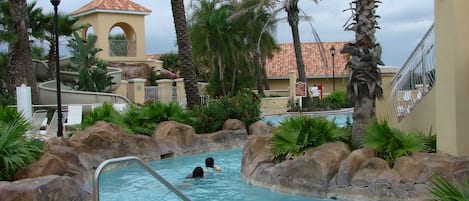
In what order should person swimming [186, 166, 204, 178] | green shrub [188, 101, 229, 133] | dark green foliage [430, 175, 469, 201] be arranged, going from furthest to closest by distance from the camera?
green shrub [188, 101, 229, 133] < person swimming [186, 166, 204, 178] < dark green foliage [430, 175, 469, 201]

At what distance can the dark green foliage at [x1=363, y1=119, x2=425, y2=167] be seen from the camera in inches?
326

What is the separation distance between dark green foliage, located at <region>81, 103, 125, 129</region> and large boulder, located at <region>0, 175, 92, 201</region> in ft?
23.8

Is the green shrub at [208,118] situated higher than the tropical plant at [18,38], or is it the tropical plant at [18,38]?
the tropical plant at [18,38]

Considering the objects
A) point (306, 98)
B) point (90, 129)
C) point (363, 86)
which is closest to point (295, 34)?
point (306, 98)

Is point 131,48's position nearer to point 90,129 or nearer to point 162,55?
point 162,55

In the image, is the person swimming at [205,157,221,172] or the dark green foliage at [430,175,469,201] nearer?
the dark green foliage at [430,175,469,201]

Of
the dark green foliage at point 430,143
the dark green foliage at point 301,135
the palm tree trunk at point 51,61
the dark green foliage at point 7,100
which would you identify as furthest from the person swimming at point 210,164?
the palm tree trunk at point 51,61

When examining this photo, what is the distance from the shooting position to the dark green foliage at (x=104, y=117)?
598 inches

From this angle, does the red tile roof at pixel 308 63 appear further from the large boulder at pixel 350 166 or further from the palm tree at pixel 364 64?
the large boulder at pixel 350 166

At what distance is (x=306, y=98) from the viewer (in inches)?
1166

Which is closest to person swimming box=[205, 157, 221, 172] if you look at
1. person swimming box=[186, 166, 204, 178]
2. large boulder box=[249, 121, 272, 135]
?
person swimming box=[186, 166, 204, 178]

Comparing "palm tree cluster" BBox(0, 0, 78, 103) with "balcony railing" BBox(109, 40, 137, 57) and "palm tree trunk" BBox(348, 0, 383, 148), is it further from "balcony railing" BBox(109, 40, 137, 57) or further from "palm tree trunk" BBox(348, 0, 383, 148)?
"palm tree trunk" BBox(348, 0, 383, 148)

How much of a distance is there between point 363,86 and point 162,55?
3839cm

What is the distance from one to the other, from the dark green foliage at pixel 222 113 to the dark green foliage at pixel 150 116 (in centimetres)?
45
